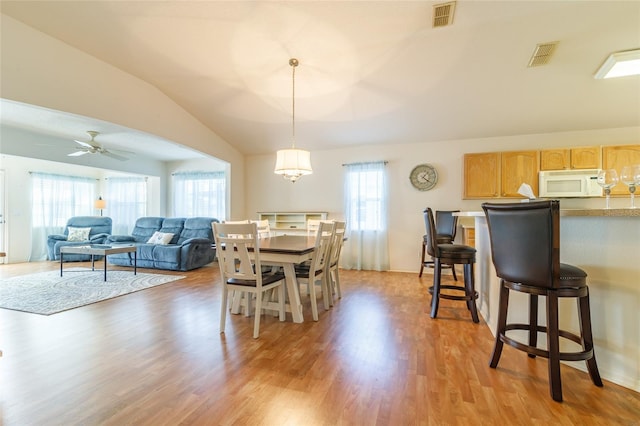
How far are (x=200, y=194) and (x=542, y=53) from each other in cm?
688

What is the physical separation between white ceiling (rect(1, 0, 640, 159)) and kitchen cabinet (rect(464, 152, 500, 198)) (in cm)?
43

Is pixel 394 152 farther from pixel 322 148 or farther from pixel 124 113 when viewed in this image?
pixel 124 113

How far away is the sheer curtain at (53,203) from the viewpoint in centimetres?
644

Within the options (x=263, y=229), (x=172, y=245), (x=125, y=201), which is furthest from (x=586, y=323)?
(x=125, y=201)

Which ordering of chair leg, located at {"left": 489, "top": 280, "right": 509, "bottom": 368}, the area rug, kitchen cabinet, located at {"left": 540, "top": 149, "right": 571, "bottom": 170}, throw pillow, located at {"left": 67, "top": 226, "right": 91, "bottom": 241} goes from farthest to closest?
throw pillow, located at {"left": 67, "top": 226, "right": 91, "bottom": 241} < kitchen cabinet, located at {"left": 540, "top": 149, "right": 571, "bottom": 170} < the area rug < chair leg, located at {"left": 489, "top": 280, "right": 509, "bottom": 368}

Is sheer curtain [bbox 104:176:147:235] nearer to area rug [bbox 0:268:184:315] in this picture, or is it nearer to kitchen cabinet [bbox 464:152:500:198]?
area rug [bbox 0:268:184:315]

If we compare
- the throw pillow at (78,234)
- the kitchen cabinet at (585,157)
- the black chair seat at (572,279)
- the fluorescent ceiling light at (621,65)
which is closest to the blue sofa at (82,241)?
the throw pillow at (78,234)

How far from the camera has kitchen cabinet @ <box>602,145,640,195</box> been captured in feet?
12.5

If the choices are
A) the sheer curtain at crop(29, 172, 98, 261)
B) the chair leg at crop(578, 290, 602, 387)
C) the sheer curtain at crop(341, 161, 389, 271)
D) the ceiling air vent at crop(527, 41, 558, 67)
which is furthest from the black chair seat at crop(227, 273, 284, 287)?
the sheer curtain at crop(29, 172, 98, 261)

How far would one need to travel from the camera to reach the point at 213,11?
2652mm

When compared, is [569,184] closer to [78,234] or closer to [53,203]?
[78,234]

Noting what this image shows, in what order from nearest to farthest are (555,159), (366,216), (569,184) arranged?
(569,184) < (555,159) < (366,216)

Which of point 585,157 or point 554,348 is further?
point 585,157

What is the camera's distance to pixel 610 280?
1729mm
